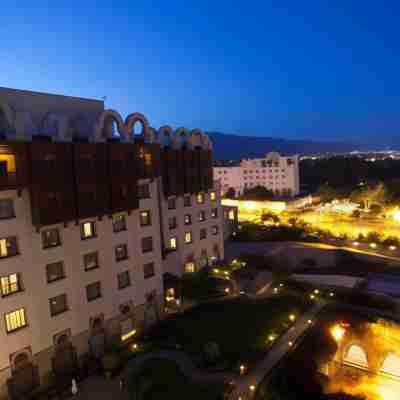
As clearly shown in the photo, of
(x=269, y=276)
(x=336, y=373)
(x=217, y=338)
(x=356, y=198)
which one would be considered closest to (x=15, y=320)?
(x=217, y=338)

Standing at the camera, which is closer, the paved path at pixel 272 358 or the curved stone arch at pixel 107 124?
the paved path at pixel 272 358

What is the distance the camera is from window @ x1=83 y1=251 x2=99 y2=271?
25600 millimetres

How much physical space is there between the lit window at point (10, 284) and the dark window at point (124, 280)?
26.6 feet

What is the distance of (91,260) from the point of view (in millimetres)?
26031

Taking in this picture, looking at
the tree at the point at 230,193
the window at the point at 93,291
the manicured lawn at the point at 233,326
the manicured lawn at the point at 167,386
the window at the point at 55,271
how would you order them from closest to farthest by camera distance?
the manicured lawn at the point at 167,386, the window at the point at 55,271, the window at the point at 93,291, the manicured lawn at the point at 233,326, the tree at the point at 230,193

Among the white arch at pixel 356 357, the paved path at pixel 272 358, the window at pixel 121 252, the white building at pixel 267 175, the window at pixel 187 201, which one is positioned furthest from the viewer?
the white building at pixel 267 175

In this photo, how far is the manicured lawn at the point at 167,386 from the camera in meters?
21.2

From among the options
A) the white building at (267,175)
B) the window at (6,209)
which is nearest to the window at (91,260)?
the window at (6,209)

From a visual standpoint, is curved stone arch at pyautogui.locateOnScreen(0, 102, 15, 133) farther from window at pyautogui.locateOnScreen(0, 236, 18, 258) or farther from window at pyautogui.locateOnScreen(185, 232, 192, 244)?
window at pyautogui.locateOnScreen(185, 232, 192, 244)

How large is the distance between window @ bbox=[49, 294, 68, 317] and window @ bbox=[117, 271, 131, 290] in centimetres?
488

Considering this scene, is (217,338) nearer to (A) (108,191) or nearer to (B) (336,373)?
(B) (336,373)

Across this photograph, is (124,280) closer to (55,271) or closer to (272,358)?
(55,271)

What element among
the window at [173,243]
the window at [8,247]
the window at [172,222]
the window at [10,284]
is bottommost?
the window at [173,243]

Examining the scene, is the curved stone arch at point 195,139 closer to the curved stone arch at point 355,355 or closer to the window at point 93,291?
the window at point 93,291
